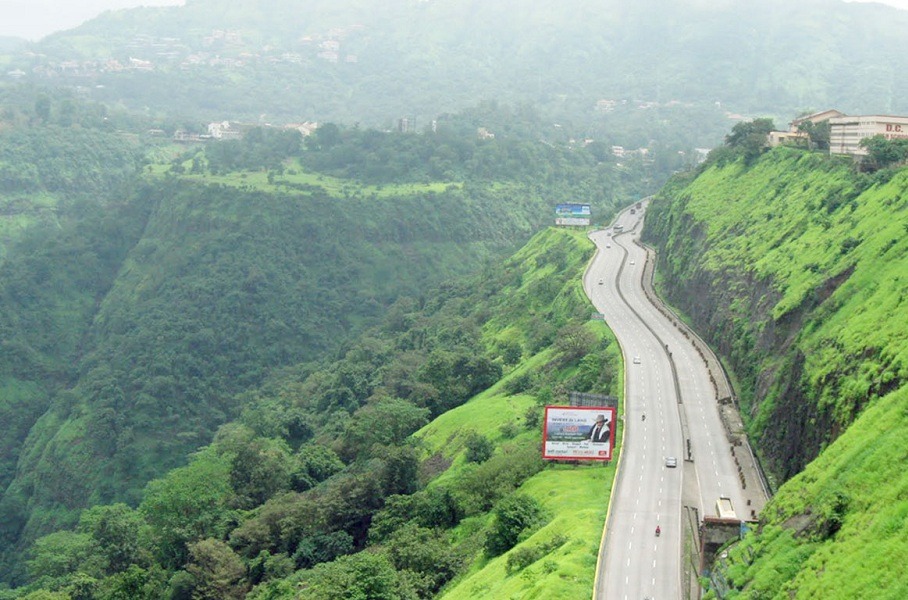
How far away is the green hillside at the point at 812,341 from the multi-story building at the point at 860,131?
215 centimetres

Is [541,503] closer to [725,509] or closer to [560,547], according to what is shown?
[560,547]

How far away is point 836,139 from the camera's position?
77.1 m

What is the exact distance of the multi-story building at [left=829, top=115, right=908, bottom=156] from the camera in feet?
236

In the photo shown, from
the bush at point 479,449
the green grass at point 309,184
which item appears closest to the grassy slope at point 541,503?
the bush at point 479,449

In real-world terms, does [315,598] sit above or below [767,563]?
below

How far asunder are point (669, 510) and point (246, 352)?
84860 mm

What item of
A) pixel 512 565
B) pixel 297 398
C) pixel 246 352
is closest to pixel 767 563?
pixel 512 565

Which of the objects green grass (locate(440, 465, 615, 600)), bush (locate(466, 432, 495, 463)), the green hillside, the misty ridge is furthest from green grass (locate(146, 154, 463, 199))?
green grass (locate(440, 465, 615, 600))

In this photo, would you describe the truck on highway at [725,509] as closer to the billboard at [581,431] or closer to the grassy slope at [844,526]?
the grassy slope at [844,526]

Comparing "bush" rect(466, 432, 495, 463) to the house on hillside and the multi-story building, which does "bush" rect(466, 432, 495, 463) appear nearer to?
the multi-story building

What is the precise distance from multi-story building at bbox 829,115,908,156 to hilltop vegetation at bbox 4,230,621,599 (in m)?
24.0

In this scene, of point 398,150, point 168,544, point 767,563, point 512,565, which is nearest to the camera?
point 767,563

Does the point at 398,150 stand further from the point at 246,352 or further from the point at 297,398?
the point at 297,398

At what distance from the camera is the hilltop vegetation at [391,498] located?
4422 centimetres
